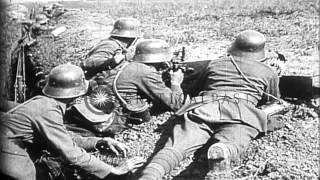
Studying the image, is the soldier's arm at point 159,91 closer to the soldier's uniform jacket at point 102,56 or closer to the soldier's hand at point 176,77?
the soldier's hand at point 176,77

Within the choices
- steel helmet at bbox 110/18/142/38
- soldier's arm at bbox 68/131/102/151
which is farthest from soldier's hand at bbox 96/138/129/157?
steel helmet at bbox 110/18/142/38

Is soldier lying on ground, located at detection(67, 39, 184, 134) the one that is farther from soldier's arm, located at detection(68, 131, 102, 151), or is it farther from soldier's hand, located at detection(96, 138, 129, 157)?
soldier's hand, located at detection(96, 138, 129, 157)

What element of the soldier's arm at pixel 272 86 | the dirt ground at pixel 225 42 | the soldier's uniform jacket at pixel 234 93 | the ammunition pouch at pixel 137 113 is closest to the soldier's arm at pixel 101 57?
the ammunition pouch at pixel 137 113

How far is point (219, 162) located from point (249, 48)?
1891mm

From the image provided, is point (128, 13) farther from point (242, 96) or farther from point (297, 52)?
point (242, 96)

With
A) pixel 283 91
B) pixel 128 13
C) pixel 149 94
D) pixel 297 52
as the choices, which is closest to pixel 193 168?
pixel 149 94

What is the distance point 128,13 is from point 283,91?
10257 mm

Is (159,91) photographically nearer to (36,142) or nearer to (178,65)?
(178,65)

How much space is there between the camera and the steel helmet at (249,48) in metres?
6.53

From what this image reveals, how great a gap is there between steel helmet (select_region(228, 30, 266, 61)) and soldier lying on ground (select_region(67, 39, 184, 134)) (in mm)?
917

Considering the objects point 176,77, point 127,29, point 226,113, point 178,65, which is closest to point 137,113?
point 176,77

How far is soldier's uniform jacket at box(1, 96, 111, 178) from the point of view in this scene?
4.92 meters

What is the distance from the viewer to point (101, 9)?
1822 centimetres

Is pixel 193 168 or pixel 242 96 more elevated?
pixel 242 96
